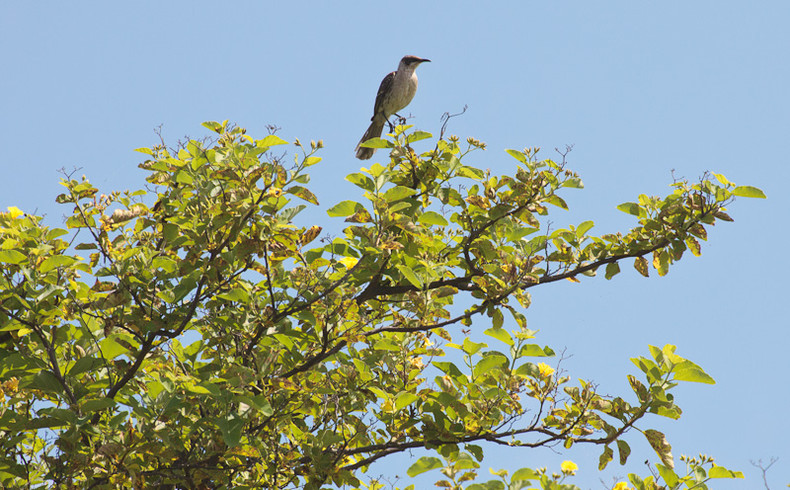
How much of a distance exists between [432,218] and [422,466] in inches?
61.1

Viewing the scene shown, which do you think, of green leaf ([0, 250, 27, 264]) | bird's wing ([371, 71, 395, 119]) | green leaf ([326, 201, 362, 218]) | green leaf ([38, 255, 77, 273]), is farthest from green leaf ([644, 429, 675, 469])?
bird's wing ([371, 71, 395, 119])

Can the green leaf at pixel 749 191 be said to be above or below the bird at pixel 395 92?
below

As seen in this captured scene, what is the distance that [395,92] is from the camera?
10117mm

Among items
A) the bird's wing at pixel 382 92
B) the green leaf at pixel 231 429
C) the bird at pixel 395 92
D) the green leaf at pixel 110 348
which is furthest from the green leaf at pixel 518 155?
the bird's wing at pixel 382 92

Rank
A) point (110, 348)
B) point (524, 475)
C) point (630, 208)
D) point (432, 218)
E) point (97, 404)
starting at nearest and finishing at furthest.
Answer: point (97, 404), point (524, 475), point (110, 348), point (432, 218), point (630, 208)

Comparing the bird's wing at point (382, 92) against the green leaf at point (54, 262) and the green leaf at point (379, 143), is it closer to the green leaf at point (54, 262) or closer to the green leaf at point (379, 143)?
the green leaf at point (379, 143)

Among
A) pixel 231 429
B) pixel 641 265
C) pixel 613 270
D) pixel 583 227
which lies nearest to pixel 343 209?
pixel 231 429

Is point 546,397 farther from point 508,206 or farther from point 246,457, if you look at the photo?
point 246,457

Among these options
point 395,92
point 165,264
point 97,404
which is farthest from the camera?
point 395,92

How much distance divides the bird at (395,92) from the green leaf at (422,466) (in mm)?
6080

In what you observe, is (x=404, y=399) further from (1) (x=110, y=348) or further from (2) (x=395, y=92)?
(2) (x=395, y=92)

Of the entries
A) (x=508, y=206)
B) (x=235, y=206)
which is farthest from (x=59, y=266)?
(x=508, y=206)

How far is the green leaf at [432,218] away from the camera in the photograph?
484 centimetres

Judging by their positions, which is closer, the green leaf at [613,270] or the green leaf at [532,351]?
the green leaf at [532,351]
